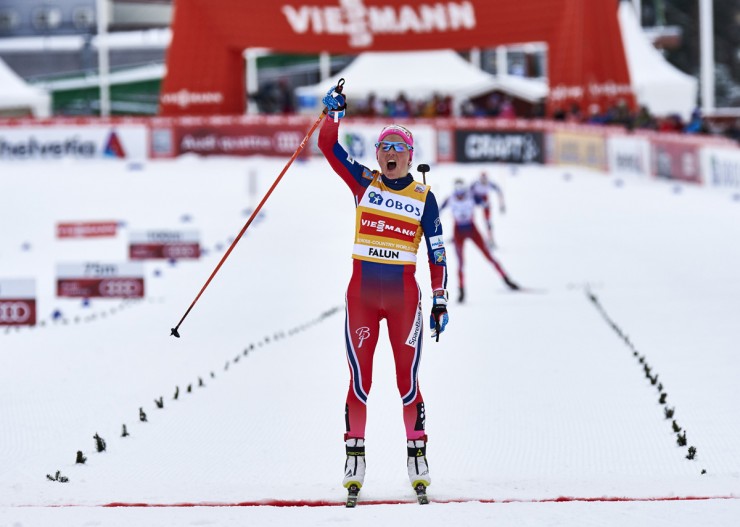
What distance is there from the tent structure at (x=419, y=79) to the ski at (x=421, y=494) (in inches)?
1760

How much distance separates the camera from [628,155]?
3462 centimetres

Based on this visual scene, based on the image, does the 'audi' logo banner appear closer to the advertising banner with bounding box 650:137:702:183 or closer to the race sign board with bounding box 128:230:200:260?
the race sign board with bounding box 128:230:200:260

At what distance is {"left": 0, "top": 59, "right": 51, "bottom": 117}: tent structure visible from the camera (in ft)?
159

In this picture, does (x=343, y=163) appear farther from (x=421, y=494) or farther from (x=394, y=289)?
(x=421, y=494)

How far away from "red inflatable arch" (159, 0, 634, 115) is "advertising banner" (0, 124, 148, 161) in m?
4.73

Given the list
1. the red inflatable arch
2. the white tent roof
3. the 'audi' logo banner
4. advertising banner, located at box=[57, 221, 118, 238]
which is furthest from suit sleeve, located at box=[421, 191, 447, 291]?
the white tent roof

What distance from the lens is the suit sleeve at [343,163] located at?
7.52m

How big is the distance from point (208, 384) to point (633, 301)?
7142 mm

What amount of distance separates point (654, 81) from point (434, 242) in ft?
143

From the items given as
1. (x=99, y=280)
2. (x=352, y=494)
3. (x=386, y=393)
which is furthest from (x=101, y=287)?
(x=352, y=494)

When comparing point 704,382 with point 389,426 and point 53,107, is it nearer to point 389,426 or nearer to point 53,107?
point 389,426

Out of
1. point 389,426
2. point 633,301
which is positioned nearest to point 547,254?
point 633,301

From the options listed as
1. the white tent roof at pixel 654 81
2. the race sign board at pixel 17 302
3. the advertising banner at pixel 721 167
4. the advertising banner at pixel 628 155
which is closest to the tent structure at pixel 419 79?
the white tent roof at pixel 654 81

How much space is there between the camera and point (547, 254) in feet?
75.9
